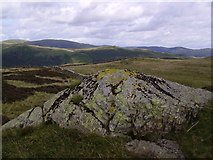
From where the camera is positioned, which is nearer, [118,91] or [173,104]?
[173,104]

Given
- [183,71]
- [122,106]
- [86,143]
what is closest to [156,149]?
[122,106]

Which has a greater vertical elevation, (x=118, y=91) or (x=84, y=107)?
(x=118, y=91)

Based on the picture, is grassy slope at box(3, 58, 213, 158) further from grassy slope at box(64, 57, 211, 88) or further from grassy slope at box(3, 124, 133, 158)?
grassy slope at box(64, 57, 211, 88)

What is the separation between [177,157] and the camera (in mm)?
6957

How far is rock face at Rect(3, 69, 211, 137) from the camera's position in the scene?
8.70 metres

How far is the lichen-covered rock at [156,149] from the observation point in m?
7.10

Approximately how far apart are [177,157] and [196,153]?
29.8 inches

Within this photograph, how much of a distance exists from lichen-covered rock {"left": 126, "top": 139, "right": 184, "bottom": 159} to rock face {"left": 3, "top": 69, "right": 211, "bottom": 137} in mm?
621

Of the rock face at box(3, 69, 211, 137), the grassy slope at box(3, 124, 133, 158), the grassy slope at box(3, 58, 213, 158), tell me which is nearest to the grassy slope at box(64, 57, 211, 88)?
the rock face at box(3, 69, 211, 137)

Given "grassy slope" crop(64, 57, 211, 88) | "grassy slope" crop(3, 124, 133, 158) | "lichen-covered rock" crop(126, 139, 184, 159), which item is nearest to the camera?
"lichen-covered rock" crop(126, 139, 184, 159)

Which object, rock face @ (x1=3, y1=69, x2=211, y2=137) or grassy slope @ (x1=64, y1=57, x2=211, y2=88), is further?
grassy slope @ (x1=64, y1=57, x2=211, y2=88)

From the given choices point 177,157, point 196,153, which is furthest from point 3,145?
point 196,153

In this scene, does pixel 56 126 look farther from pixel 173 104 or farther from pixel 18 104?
pixel 18 104

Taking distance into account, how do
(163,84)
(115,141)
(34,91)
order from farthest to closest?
(34,91), (163,84), (115,141)
